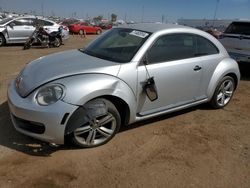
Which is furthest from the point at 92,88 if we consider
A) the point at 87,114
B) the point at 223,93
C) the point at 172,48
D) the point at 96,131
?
the point at 223,93

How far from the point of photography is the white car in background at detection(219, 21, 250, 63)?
7684 millimetres

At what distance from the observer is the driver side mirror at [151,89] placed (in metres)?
3.83

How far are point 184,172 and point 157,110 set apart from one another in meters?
1.13

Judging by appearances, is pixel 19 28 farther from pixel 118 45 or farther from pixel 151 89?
pixel 151 89

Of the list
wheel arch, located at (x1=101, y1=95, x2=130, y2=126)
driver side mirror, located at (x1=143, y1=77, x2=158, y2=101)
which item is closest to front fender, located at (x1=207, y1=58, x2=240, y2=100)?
driver side mirror, located at (x1=143, y1=77, x2=158, y2=101)

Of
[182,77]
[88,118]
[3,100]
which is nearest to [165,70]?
[182,77]

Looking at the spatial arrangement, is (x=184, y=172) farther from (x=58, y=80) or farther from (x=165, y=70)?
(x=58, y=80)

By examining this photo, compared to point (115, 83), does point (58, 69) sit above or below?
above

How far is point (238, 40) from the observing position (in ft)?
25.8

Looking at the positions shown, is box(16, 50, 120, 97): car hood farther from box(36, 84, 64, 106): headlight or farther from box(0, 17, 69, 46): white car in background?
box(0, 17, 69, 46): white car in background

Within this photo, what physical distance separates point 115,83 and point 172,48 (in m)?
1.24

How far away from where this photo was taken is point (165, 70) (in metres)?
4.03

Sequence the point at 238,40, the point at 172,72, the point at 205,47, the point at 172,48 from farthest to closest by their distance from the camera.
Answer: the point at 238,40 → the point at 205,47 → the point at 172,48 → the point at 172,72

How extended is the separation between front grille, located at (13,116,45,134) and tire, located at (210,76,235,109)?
3186 mm
